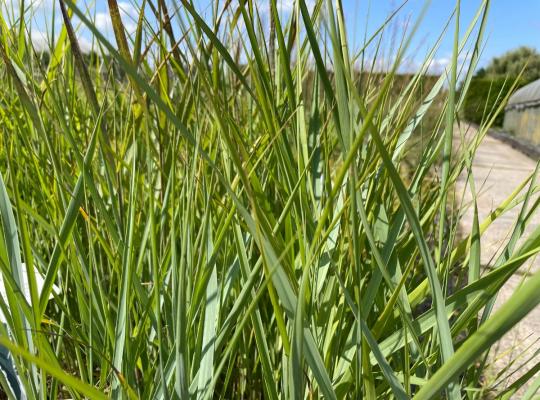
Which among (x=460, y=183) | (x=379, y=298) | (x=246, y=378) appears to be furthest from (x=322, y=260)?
(x=460, y=183)

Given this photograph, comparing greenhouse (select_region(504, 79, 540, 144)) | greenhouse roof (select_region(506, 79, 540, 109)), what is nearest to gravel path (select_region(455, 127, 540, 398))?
greenhouse (select_region(504, 79, 540, 144))

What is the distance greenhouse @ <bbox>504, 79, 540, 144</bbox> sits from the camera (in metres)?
7.41

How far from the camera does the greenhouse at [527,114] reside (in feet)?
24.3

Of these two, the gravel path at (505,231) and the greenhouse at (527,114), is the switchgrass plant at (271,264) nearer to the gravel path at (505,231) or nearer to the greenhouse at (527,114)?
the gravel path at (505,231)

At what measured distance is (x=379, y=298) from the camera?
573 millimetres

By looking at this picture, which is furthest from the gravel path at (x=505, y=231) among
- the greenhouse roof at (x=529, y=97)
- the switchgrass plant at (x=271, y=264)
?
the greenhouse roof at (x=529, y=97)

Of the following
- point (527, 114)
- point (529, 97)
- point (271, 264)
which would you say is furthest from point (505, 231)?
point (527, 114)

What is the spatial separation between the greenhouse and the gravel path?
14.2 inches

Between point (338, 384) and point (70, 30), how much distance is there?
36cm

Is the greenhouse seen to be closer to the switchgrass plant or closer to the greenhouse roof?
the greenhouse roof

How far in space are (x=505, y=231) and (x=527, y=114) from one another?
21.5 feet

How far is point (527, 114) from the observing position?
324 inches

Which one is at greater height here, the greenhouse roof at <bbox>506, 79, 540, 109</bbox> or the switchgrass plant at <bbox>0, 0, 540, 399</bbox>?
the switchgrass plant at <bbox>0, 0, 540, 399</bbox>

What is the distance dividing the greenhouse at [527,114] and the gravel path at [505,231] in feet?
1.19
